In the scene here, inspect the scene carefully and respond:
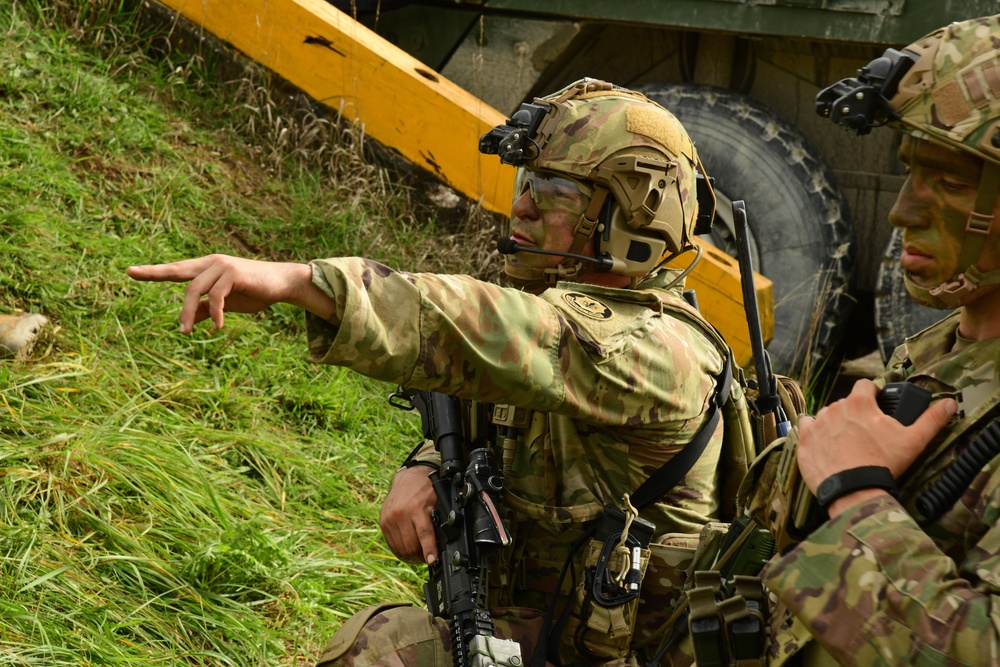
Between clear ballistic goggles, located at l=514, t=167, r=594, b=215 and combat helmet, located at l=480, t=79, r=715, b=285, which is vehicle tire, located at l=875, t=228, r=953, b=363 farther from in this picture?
clear ballistic goggles, located at l=514, t=167, r=594, b=215

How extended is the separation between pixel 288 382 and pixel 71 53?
2.26m

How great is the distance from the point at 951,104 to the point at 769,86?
4743 mm

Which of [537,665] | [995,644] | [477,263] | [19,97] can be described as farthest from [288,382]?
[995,644]

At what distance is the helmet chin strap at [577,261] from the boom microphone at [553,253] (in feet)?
0.08

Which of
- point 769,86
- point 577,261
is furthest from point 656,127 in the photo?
point 769,86

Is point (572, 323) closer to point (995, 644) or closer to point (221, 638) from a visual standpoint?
point (995, 644)

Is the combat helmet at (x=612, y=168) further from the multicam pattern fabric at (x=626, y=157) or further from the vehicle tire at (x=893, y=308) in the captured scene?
the vehicle tire at (x=893, y=308)

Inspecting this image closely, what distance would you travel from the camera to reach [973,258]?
6.53 ft

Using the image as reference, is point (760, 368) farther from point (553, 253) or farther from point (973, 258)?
point (973, 258)

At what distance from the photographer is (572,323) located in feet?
8.31

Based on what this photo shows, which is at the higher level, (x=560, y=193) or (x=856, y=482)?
(x=560, y=193)

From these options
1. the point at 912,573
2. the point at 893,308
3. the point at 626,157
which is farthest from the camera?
the point at 893,308

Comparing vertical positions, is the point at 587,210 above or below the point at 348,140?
above

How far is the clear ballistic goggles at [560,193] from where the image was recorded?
312 cm
